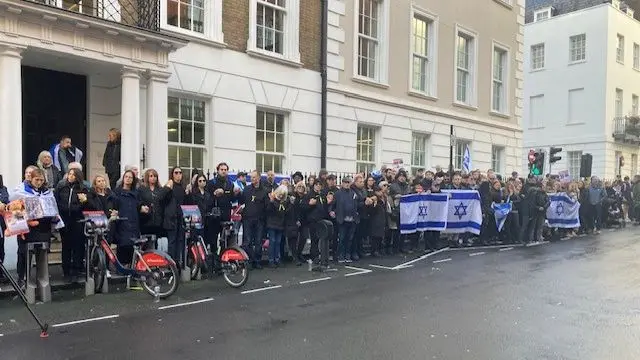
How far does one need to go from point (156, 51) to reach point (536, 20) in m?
35.2

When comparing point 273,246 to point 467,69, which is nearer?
point 273,246

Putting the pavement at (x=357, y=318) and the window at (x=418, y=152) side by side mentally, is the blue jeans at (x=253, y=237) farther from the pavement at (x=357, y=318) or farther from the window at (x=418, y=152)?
the window at (x=418, y=152)

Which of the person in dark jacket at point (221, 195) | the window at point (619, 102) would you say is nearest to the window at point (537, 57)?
the window at point (619, 102)

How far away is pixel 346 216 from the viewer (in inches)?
468

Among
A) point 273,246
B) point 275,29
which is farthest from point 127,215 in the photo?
point 275,29

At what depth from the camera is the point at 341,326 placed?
264 inches

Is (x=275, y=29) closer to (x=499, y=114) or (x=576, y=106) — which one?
(x=499, y=114)

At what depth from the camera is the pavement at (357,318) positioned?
5.77 meters

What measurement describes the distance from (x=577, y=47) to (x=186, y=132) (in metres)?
31.8

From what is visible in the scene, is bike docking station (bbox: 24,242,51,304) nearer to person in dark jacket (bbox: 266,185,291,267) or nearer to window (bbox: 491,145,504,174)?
person in dark jacket (bbox: 266,185,291,267)

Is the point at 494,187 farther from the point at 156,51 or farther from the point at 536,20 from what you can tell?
the point at 536,20

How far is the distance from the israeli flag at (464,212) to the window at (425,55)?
21.9 ft

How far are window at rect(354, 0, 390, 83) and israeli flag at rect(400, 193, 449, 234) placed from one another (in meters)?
5.75

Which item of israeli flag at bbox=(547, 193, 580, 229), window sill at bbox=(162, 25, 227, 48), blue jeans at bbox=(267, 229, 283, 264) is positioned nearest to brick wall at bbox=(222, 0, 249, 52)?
window sill at bbox=(162, 25, 227, 48)
